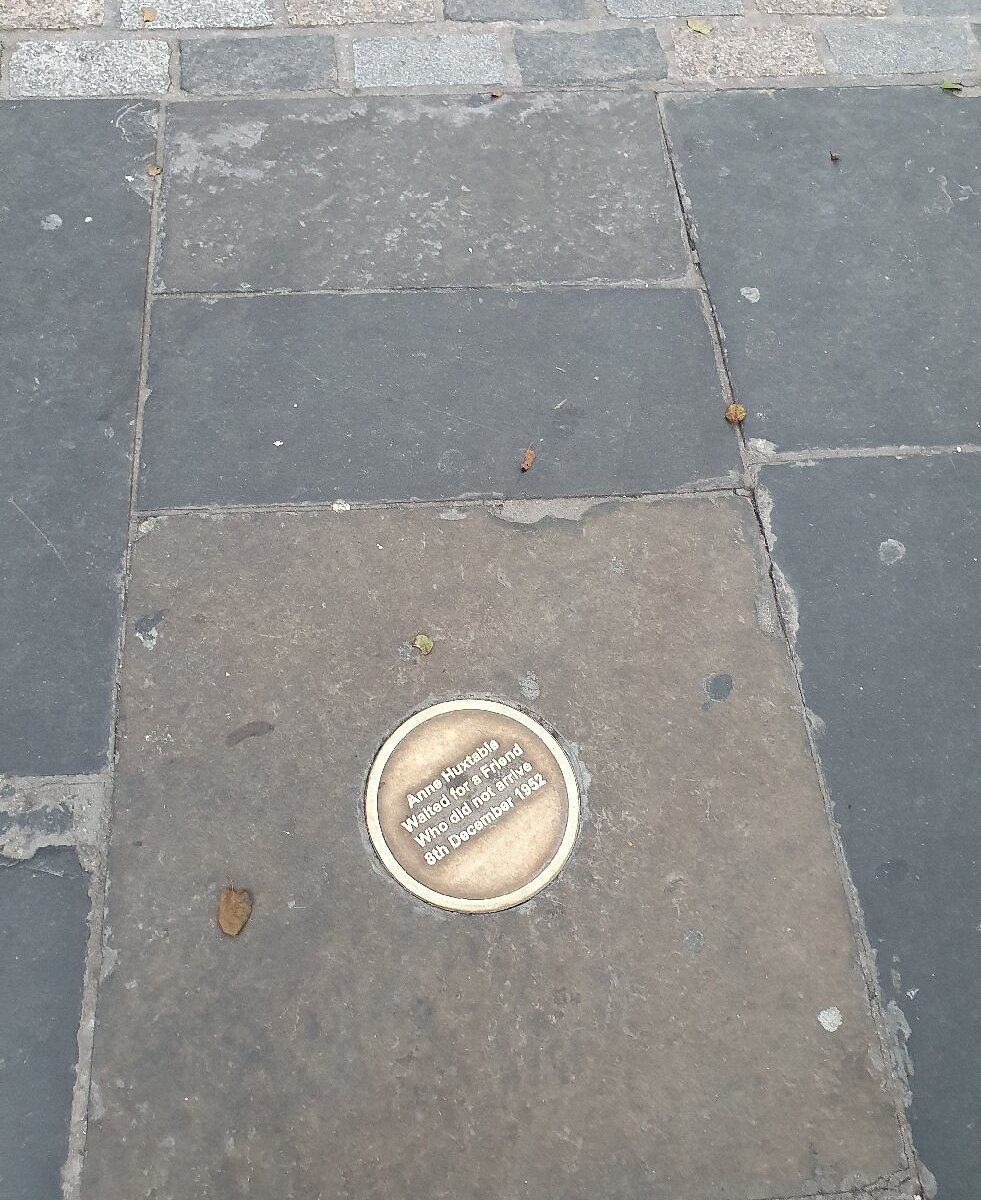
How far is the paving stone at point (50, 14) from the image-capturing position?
13.2 ft

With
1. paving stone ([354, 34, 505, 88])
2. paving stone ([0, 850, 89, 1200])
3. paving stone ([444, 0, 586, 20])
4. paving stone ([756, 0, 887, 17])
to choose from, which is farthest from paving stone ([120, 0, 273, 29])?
paving stone ([0, 850, 89, 1200])

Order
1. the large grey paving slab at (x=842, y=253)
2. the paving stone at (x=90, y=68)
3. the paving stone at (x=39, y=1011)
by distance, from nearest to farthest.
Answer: the paving stone at (x=39, y=1011), the large grey paving slab at (x=842, y=253), the paving stone at (x=90, y=68)

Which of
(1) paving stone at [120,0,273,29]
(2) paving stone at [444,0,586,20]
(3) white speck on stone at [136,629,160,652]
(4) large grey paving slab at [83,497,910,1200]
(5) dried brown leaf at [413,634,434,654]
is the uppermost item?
(1) paving stone at [120,0,273,29]

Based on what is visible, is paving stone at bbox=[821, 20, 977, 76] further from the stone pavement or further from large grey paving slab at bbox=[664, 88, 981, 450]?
large grey paving slab at bbox=[664, 88, 981, 450]

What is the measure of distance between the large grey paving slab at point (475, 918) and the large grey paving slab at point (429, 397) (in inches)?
6.1

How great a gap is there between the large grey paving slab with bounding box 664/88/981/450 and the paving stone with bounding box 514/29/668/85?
9.0 inches

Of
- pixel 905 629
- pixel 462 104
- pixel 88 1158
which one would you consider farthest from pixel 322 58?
pixel 88 1158

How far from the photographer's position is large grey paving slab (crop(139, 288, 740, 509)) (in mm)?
3246

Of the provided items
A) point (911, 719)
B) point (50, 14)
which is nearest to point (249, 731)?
point (911, 719)

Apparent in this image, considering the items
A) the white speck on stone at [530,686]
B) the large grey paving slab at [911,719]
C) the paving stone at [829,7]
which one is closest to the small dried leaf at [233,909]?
the white speck on stone at [530,686]

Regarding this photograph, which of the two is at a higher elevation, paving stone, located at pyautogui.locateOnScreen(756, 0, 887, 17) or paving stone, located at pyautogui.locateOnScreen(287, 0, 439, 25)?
paving stone, located at pyautogui.locateOnScreen(287, 0, 439, 25)

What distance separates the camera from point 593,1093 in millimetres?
2531

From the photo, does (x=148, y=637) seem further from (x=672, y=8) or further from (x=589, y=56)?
(x=672, y=8)

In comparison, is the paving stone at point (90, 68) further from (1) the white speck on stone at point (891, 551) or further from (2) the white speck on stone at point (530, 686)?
(1) the white speck on stone at point (891, 551)
